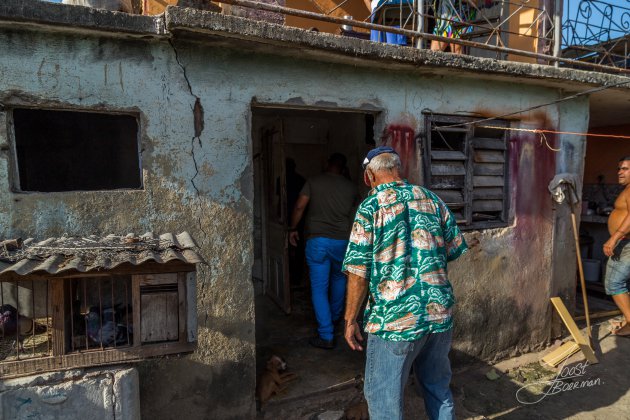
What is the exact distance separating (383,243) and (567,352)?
3696mm

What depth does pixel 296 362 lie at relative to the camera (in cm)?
470

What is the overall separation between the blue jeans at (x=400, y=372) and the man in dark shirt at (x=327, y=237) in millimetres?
2054

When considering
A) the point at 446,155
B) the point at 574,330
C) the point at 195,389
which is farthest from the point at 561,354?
the point at 195,389

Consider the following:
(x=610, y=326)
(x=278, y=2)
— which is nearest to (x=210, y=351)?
(x=278, y=2)

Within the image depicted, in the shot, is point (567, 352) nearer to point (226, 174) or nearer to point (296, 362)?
point (296, 362)

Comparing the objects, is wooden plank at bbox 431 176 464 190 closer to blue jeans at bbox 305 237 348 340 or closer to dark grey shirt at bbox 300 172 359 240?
dark grey shirt at bbox 300 172 359 240

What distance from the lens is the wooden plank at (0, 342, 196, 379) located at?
2447 millimetres

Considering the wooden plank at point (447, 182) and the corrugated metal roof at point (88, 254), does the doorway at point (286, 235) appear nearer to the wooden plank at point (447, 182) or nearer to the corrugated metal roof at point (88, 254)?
the wooden plank at point (447, 182)

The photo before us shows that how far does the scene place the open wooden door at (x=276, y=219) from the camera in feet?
18.1

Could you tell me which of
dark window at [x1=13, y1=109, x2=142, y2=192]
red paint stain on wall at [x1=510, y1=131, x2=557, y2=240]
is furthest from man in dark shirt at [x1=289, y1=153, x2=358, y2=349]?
dark window at [x1=13, y1=109, x2=142, y2=192]

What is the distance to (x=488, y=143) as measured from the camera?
16.2ft

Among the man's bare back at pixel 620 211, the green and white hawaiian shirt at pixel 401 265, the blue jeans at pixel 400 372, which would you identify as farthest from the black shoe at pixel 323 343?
the man's bare back at pixel 620 211

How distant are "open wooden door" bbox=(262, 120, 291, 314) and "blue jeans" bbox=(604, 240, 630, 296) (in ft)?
13.8

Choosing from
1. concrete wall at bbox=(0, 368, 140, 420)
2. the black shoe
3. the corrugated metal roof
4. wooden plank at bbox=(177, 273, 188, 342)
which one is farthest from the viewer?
the black shoe
